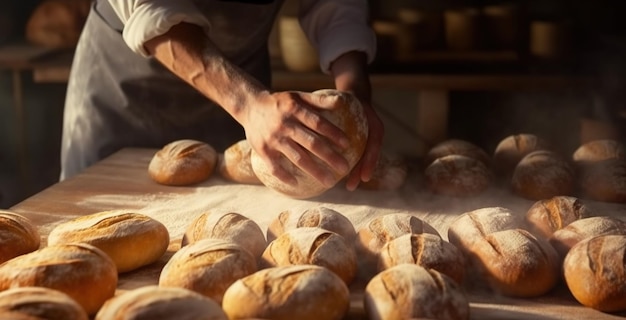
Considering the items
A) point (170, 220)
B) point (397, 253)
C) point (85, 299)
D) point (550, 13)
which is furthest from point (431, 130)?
point (85, 299)

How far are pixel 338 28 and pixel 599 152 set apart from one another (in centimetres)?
81

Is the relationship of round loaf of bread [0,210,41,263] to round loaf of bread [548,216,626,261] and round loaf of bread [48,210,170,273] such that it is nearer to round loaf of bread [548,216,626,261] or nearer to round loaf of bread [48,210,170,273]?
round loaf of bread [48,210,170,273]

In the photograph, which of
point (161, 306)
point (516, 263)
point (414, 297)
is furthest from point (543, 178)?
point (161, 306)

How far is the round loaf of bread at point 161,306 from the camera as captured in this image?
3.50ft

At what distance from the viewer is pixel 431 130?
3541 mm

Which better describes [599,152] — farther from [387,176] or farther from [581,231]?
[581,231]

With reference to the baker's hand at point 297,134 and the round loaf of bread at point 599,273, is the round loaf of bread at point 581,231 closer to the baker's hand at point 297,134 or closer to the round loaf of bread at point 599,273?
the round loaf of bread at point 599,273

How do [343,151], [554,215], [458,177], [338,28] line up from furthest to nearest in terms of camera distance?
[338,28], [458,177], [343,151], [554,215]

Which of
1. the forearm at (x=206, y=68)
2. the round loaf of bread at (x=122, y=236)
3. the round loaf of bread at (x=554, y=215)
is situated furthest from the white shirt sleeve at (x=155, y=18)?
the round loaf of bread at (x=554, y=215)

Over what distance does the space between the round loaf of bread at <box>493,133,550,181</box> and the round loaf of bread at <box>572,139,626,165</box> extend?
0.09 meters

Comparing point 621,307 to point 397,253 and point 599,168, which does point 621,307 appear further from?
point 599,168

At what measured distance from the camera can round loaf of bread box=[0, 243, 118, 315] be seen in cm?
124

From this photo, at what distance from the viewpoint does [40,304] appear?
3.55 ft

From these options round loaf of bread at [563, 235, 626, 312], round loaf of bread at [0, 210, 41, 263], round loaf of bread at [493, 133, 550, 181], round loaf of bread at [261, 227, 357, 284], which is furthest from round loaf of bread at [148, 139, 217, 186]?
round loaf of bread at [563, 235, 626, 312]
